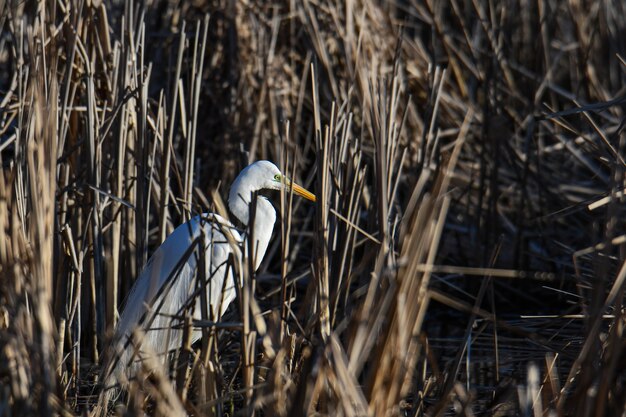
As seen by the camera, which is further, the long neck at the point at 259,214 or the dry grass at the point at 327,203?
the long neck at the point at 259,214

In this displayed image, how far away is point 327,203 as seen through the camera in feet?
6.51

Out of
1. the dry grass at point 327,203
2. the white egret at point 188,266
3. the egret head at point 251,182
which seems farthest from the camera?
the egret head at point 251,182

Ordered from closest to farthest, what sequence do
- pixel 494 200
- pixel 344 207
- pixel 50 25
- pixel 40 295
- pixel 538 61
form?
pixel 40 295
pixel 344 207
pixel 50 25
pixel 494 200
pixel 538 61

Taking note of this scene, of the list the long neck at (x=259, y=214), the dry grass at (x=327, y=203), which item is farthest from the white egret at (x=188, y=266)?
the dry grass at (x=327, y=203)

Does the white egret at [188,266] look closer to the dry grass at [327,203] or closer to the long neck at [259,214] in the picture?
the long neck at [259,214]

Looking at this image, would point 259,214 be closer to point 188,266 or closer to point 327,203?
point 188,266

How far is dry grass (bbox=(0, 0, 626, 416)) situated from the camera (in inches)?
62.1

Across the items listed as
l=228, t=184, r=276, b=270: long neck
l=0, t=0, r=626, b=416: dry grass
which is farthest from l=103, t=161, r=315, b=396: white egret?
l=0, t=0, r=626, b=416: dry grass

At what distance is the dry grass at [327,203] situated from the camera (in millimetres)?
1576

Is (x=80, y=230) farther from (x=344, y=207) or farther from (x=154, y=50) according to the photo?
(x=154, y=50)

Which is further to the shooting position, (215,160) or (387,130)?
(215,160)

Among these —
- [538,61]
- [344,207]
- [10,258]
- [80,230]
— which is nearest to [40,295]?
[10,258]

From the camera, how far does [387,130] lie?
2270mm

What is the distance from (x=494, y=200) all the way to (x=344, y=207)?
1316 millimetres
